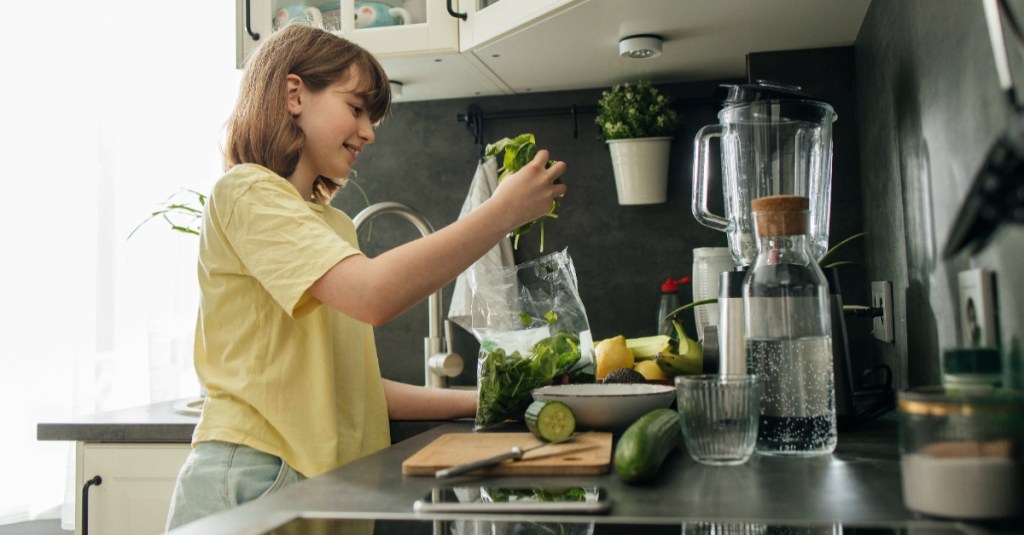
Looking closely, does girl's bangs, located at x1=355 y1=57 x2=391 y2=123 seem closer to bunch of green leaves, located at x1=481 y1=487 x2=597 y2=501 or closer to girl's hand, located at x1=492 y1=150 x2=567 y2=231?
girl's hand, located at x1=492 y1=150 x2=567 y2=231

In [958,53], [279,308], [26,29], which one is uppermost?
[26,29]

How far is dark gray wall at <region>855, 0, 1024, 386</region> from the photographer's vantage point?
31.7 inches

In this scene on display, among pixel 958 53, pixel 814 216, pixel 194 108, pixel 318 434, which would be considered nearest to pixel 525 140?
pixel 814 216

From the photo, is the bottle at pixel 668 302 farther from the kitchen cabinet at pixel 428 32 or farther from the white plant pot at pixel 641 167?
the kitchen cabinet at pixel 428 32

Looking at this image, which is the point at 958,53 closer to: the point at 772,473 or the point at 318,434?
the point at 772,473

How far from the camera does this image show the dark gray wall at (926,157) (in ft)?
2.64

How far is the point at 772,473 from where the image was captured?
85 cm

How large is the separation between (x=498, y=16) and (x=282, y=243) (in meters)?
0.78

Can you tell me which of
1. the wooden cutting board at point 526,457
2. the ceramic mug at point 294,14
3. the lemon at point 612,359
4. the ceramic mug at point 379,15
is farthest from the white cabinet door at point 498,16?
the wooden cutting board at point 526,457

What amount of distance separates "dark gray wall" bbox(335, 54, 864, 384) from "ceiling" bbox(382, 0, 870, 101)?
0.20ft

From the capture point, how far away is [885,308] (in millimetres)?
1376

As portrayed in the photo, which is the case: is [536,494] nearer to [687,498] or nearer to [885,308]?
[687,498]

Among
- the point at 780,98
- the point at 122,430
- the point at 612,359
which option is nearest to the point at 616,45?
the point at 780,98

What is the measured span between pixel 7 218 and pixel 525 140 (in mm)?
1211
